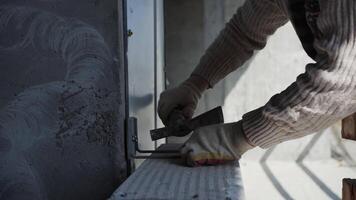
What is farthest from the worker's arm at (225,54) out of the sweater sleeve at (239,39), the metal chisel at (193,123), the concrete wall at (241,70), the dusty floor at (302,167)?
the concrete wall at (241,70)

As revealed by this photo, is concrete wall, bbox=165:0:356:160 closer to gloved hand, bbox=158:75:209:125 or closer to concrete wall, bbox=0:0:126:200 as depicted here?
gloved hand, bbox=158:75:209:125

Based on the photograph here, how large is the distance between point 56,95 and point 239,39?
91cm

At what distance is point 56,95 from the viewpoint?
3.21ft

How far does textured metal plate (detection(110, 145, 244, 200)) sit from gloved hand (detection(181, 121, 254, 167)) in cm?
3

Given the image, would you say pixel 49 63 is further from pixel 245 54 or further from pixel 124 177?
pixel 245 54

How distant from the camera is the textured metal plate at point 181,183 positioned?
2.63 ft

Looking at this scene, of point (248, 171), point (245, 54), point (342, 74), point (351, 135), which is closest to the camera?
point (342, 74)

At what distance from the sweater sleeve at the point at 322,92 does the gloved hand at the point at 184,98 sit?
57 centimetres

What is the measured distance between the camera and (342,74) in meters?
0.97

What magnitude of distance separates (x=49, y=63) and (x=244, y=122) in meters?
0.56

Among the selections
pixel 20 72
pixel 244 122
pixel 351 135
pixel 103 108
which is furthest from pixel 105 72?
pixel 351 135

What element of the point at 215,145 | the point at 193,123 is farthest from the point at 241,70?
the point at 215,145

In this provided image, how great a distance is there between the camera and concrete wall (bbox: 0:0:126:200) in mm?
979

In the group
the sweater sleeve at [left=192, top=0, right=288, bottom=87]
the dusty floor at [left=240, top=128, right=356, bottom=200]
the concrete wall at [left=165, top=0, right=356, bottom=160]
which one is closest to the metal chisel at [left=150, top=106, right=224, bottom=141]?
the sweater sleeve at [left=192, top=0, right=288, bottom=87]
